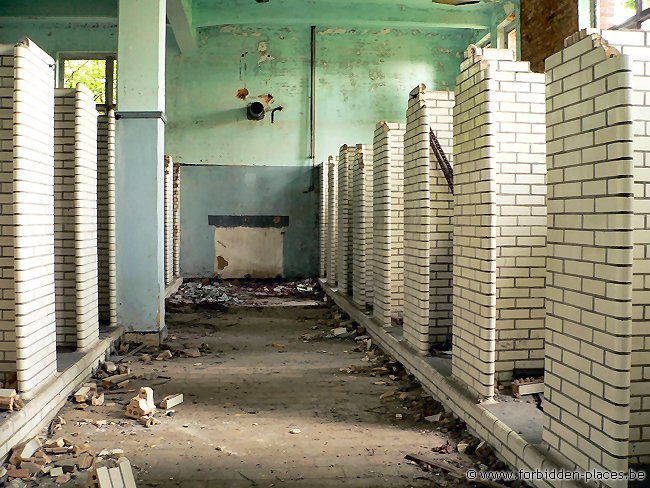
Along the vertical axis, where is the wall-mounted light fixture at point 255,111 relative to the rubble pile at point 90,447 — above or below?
above

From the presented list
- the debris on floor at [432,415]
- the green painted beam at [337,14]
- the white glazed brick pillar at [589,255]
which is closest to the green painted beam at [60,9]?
the green painted beam at [337,14]

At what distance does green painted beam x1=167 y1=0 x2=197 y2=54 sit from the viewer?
36.8 feet

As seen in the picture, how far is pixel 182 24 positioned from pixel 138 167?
613cm

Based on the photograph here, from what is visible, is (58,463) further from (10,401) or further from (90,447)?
(10,401)

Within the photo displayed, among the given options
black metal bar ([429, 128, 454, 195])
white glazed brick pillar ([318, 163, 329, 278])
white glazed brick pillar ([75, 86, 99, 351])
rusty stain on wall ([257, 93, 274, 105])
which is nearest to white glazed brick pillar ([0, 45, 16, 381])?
white glazed brick pillar ([75, 86, 99, 351])

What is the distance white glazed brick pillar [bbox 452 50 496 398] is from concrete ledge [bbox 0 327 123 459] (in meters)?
3.19

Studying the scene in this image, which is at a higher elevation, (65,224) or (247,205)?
(247,205)

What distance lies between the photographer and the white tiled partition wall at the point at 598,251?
8.56ft

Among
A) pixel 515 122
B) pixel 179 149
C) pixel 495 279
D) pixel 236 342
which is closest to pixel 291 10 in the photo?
pixel 179 149

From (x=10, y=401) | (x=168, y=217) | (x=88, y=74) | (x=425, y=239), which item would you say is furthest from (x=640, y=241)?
(x=88, y=74)

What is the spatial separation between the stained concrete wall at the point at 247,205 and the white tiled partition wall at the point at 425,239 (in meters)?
8.74

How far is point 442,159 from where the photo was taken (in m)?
5.68

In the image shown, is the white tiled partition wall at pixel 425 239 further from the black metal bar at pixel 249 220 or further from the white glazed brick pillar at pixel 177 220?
the white glazed brick pillar at pixel 177 220

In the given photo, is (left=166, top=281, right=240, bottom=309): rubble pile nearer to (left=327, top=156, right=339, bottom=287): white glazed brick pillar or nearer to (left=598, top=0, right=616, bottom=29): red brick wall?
(left=327, top=156, right=339, bottom=287): white glazed brick pillar
